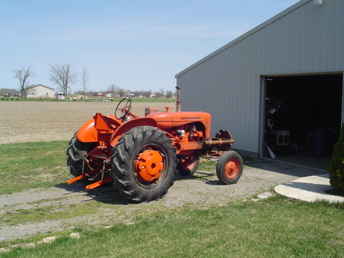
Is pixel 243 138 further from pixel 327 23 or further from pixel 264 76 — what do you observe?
pixel 327 23

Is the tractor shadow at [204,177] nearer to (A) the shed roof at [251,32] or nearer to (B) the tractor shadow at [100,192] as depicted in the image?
(B) the tractor shadow at [100,192]

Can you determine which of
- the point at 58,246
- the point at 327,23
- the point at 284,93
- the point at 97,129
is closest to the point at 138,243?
the point at 58,246

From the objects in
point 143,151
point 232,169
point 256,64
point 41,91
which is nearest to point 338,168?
point 232,169

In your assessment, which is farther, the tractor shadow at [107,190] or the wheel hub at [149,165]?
the tractor shadow at [107,190]

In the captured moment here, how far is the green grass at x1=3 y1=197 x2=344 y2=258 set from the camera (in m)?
4.49

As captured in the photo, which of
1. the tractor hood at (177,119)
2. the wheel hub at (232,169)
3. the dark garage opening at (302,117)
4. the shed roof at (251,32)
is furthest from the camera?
the dark garage opening at (302,117)

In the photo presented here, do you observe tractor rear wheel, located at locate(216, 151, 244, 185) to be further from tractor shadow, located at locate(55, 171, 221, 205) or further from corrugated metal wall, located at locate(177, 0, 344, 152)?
corrugated metal wall, located at locate(177, 0, 344, 152)

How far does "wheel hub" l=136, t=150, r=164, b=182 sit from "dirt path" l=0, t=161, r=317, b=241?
0.45m

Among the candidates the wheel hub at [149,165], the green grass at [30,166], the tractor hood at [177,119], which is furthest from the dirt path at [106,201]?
the tractor hood at [177,119]

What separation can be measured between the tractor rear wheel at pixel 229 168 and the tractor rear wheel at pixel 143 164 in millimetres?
1288

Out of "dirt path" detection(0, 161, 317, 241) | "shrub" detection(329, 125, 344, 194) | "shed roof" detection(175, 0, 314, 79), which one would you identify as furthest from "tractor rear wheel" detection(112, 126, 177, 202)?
"shed roof" detection(175, 0, 314, 79)

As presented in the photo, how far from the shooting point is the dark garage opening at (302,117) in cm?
1312

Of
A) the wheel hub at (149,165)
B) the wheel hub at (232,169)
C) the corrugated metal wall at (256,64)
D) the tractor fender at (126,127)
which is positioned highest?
the corrugated metal wall at (256,64)

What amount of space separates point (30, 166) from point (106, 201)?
4094mm
